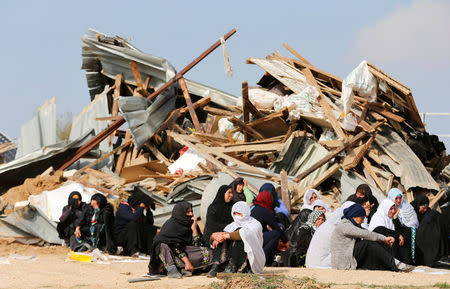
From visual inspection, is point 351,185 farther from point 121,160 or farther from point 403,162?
point 121,160

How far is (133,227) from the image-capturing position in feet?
38.9

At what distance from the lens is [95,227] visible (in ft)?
39.3

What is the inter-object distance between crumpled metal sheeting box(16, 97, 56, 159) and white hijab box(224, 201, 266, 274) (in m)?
9.77

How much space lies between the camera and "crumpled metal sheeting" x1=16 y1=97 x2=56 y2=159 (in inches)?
682

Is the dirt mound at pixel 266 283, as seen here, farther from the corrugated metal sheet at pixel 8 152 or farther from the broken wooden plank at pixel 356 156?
the corrugated metal sheet at pixel 8 152

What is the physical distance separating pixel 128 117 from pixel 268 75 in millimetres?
3151

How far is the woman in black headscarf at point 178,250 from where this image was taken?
8.80m

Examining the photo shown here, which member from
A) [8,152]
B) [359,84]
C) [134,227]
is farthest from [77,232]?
[8,152]

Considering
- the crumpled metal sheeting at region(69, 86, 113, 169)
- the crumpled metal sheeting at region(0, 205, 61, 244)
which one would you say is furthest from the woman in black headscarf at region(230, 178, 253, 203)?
the crumpled metal sheeting at region(69, 86, 113, 169)

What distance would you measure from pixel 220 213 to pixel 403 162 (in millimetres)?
4733

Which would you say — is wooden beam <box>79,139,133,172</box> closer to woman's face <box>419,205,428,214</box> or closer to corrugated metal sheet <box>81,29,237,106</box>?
corrugated metal sheet <box>81,29,237,106</box>

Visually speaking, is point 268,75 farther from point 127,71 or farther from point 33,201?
point 33,201

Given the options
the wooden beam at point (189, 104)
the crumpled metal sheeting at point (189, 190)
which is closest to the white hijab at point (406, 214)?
the crumpled metal sheeting at point (189, 190)

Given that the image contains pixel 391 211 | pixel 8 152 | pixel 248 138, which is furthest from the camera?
pixel 8 152
